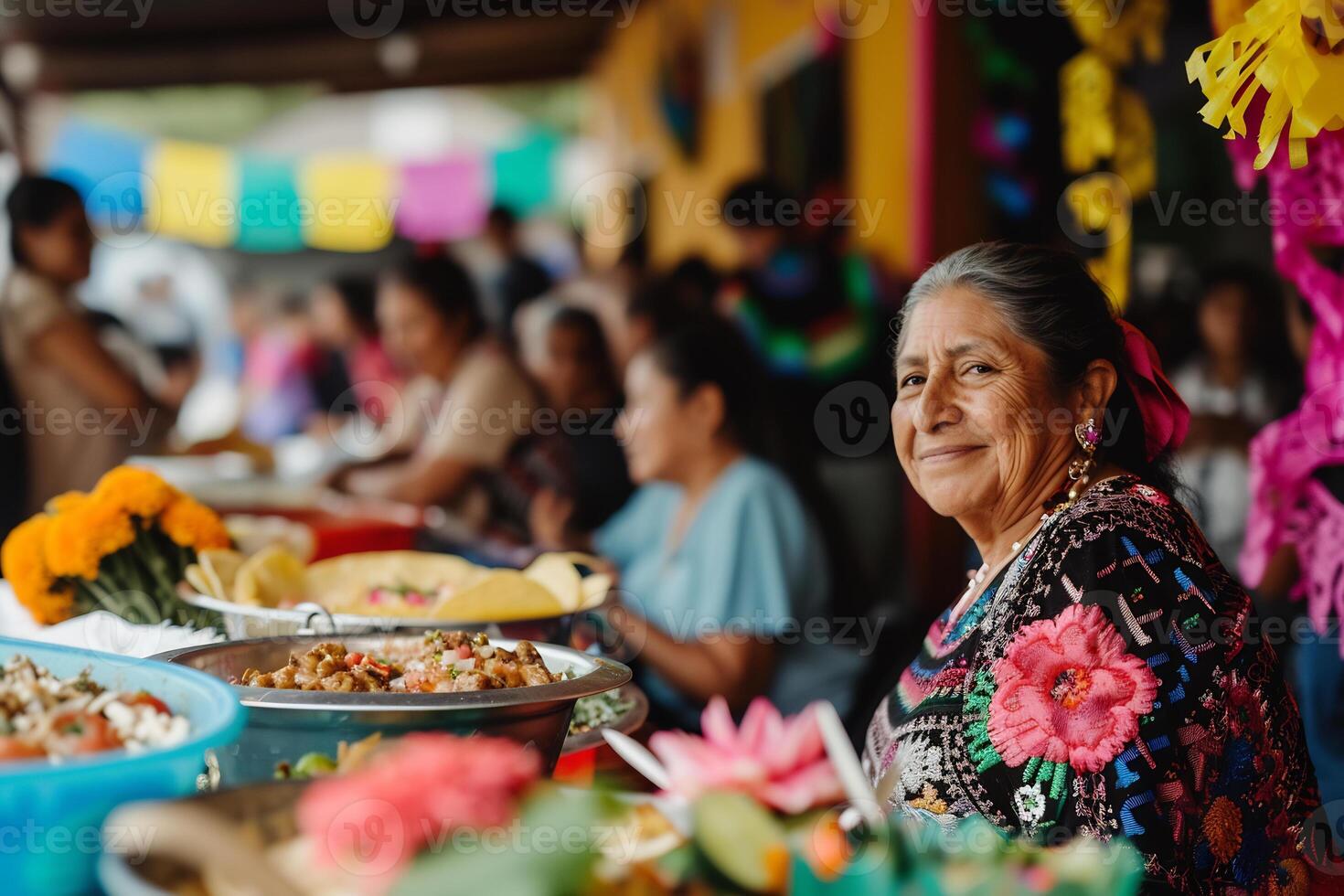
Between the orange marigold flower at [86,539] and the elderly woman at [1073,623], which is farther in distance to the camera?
the orange marigold flower at [86,539]

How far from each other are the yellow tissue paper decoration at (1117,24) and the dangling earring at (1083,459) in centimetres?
147

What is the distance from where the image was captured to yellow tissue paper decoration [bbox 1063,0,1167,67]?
104 inches

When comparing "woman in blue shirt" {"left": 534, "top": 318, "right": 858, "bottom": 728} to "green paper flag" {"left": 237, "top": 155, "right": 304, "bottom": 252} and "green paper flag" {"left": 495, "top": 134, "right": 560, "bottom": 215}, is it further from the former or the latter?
"green paper flag" {"left": 495, "top": 134, "right": 560, "bottom": 215}

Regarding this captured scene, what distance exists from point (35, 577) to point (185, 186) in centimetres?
1036

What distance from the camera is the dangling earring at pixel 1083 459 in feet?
4.88

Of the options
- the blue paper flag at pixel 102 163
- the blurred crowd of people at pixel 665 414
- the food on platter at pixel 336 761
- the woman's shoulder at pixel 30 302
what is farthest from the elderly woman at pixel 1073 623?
the blue paper flag at pixel 102 163

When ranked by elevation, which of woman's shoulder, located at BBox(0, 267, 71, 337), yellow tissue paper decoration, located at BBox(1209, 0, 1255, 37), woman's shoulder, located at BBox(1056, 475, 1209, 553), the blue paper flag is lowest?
woman's shoulder, located at BBox(1056, 475, 1209, 553)

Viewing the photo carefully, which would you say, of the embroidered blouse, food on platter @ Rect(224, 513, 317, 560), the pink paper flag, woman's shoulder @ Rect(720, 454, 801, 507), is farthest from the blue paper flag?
the embroidered blouse

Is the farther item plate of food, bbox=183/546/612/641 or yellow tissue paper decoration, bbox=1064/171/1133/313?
yellow tissue paper decoration, bbox=1064/171/1133/313

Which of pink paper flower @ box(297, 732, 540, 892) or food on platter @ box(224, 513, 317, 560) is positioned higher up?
pink paper flower @ box(297, 732, 540, 892)

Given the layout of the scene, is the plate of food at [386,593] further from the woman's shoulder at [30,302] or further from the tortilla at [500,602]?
the woman's shoulder at [30,302]

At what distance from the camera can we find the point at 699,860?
31.3 inches

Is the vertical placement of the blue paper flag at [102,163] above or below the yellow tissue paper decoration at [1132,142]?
above

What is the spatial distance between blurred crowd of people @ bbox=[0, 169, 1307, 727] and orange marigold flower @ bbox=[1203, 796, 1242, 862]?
1.10 m
